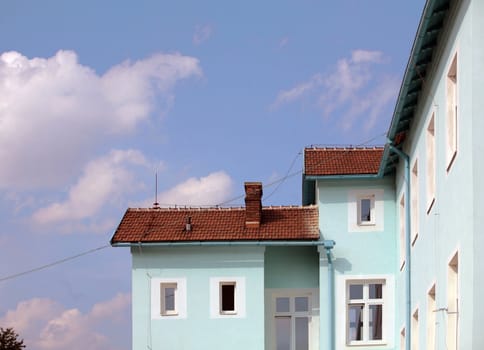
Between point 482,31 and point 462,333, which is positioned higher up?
point 482,31

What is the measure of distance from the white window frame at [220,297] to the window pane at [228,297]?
0.22 m

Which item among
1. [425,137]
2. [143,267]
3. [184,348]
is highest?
[425,137]

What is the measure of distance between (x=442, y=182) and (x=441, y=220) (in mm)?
804

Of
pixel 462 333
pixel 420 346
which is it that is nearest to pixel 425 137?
pixel 420 346

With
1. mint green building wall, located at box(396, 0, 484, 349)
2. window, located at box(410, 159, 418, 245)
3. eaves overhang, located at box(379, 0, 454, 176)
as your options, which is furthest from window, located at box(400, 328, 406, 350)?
mint green building wall, located at box(396, 0, 484, 349)

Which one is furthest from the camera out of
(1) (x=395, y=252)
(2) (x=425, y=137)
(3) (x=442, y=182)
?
(1) (x=395, y=252)

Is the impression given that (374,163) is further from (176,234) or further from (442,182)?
(442,182)

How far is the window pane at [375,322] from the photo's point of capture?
3472 cm

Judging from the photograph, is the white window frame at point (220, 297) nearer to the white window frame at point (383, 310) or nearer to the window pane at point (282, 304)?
the window pane at point (282, 304)

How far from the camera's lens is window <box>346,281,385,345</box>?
1362 inches

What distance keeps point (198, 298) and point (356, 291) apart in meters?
4.58

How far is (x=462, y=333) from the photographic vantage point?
2045 centimetres

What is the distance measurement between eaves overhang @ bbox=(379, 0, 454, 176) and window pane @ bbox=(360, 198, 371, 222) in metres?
2.37

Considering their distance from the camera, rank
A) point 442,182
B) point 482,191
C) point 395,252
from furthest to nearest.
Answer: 1. point 395,252
2. point 442,182
3. point 482,191
